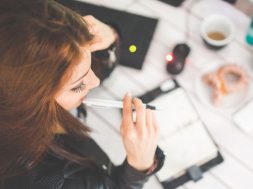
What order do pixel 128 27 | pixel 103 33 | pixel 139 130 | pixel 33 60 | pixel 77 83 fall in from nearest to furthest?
pixel 33 60 → pixel 77 83 → pixel 139 130 → pixel 103 33 → pixel 128 27

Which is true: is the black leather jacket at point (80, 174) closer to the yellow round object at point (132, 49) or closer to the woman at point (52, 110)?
the woman at point (52, 110)

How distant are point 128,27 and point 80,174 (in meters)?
0.47

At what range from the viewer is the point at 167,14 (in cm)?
116

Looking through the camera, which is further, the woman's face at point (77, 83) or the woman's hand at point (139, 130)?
the woman's hand at point (139, 130)

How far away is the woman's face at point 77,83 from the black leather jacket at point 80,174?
0.14 meters

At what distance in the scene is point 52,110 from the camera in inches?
28.2

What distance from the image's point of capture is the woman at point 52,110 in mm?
592

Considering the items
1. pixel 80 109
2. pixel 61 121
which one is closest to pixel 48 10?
pixel 61 121

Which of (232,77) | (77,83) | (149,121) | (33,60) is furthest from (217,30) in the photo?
(33,60)

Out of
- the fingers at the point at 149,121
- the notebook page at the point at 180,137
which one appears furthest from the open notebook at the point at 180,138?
the fingers at the point at 149,121

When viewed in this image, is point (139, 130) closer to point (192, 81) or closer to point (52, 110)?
point (52, 110)

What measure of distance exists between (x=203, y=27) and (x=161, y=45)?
0.41 ft

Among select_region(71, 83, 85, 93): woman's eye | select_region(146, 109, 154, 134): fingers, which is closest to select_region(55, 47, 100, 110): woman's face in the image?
select_region(71, 83, 85, 93): woman's eye

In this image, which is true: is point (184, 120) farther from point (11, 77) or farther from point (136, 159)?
point (11, 77)
